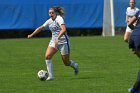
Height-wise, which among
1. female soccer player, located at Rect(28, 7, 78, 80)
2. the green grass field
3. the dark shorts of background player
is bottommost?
the green grass field

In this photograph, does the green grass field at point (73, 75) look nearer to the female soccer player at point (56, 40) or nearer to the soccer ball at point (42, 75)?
the soccer ball at point (42, 75)

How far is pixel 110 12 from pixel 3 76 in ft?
76.3

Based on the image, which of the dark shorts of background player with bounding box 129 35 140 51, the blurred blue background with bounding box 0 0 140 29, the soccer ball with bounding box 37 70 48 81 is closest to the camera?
the dark shorts of background player with bounding box 129 35 140 51

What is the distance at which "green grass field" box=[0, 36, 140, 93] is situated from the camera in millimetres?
12930

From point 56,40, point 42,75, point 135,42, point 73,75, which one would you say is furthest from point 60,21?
point 135,42

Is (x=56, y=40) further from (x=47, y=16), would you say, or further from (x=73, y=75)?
(x=47, y=16)

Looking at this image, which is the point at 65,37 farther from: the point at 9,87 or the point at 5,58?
the point at 5,58

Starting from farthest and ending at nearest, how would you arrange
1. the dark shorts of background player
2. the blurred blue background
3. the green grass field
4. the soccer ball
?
1. the blurred blue background
2. the soccer ball
3. the green grass field
4. the dark shorts of background player

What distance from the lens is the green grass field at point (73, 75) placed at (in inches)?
509

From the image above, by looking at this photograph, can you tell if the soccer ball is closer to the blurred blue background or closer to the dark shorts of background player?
the dark shorts of background player

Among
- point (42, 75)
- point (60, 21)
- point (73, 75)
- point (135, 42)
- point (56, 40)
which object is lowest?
point (73, 75)

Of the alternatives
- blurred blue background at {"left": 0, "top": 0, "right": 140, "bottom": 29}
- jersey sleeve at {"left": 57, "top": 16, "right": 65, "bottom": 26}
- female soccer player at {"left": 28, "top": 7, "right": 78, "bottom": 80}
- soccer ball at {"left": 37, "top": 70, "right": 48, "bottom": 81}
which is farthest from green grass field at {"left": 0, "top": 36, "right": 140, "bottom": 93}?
blurred blue background at {"left": 0, "top": 0, "right": 140, "bottom": 29}

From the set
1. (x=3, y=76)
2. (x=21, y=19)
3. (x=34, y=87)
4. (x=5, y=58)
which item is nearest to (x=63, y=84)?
(x=34, y=87)

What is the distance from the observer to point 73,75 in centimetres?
1563
